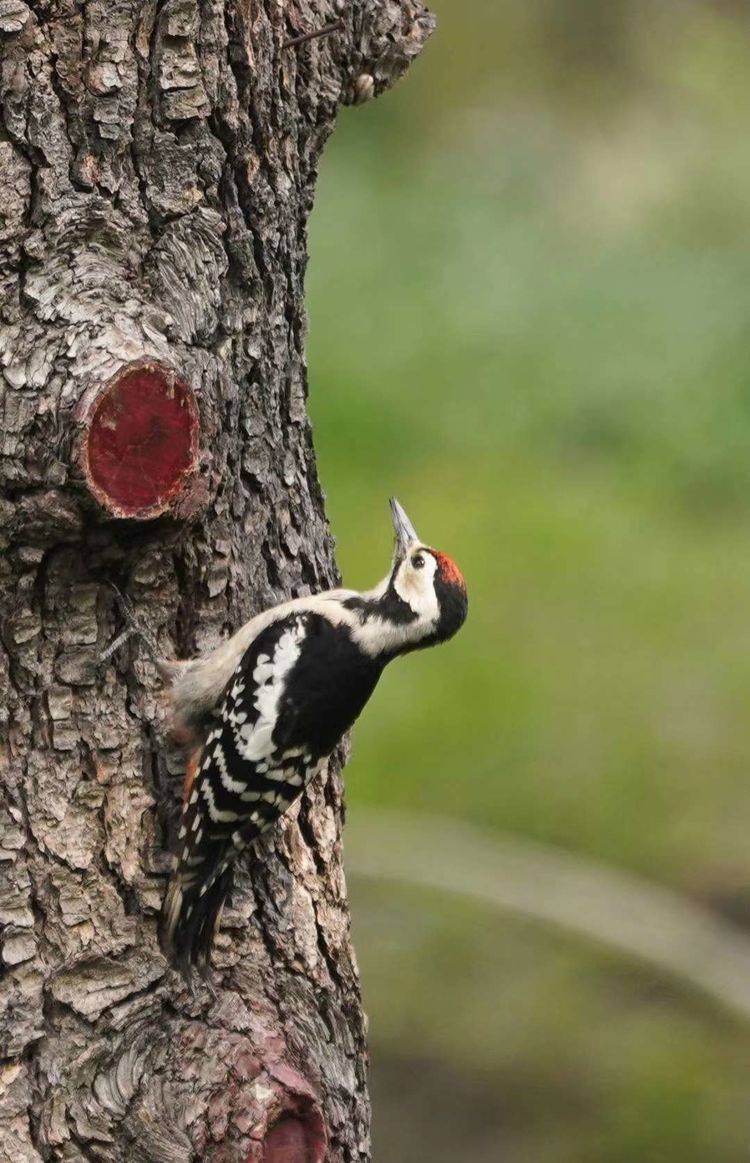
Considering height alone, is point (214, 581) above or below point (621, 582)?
below

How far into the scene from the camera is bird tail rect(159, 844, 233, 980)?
338 centimetres

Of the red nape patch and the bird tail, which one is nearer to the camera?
the bird tail

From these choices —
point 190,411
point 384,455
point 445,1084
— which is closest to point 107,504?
point 190,411

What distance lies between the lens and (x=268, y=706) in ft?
12.5

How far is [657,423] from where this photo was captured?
24.7ft

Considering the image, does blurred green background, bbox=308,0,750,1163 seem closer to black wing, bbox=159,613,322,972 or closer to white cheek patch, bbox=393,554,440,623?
white cheek patch, bbox=393,554,440,623

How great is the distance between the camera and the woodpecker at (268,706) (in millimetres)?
3430

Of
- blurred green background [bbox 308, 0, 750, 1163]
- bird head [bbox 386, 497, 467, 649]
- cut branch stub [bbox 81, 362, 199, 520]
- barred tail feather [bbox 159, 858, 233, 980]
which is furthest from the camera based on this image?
blurred green background [bbox 308, 0, 750, 1163]

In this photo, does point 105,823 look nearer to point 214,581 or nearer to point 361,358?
point 214,581

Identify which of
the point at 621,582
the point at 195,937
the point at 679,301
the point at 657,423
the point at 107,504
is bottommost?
the point at 195,937

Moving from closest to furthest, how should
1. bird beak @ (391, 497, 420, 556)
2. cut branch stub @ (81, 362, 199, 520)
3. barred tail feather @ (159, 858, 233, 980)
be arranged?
cut branch stub @ (81, 362, 199, 520), barred tail feather @ (159, 858, 233, 980), bird beak @ (391, 497, 420, 556)

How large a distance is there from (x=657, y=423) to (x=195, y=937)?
4.55 meters

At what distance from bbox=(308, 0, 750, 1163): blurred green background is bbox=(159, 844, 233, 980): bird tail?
7.98 ft

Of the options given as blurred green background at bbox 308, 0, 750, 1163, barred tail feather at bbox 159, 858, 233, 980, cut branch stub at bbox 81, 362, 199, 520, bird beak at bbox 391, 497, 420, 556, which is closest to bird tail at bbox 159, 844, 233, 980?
barred tail feather at bbox 159, 858, 233, 980
